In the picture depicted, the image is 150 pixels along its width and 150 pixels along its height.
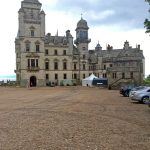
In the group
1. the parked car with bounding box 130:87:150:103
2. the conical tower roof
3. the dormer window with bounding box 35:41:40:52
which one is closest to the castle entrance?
the dormer window with bounding box 35:41:40:52

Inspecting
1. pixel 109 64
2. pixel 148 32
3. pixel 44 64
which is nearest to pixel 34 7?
pixel 44 64

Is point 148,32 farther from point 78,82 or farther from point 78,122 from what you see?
point 78,82

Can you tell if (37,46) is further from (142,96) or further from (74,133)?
(74,133)

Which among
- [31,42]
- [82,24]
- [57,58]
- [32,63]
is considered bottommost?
[32,63]

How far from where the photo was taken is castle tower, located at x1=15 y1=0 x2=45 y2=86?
89.9m

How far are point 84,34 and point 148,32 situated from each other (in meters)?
90.8

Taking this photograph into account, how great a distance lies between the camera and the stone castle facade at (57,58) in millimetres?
80006

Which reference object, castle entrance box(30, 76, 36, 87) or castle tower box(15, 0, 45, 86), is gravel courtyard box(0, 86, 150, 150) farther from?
castle entrance box(30, 76, 36, 87)

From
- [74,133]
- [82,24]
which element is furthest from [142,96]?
[82,24]

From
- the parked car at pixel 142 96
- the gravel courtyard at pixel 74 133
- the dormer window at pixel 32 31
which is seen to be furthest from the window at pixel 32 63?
the gravel courtyard at pixel 74 133

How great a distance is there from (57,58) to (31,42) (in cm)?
1145

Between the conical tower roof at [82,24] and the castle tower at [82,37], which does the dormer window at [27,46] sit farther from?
the conical tower roof at [82,24]

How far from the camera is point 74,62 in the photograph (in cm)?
10438

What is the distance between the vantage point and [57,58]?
99875mm
